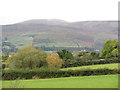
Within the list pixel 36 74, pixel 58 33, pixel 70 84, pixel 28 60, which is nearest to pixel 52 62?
pixel 28 60

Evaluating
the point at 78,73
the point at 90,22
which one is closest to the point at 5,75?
the point at 78,73

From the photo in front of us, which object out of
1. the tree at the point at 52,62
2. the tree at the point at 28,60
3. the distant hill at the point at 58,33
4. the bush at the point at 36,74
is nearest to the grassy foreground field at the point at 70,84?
the bush at the point at 36,74

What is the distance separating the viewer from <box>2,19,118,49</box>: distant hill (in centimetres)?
11706

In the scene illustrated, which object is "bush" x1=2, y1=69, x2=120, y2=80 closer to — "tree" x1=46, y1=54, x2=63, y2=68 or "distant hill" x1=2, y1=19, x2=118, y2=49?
"tree" x1=46, y1=54, x2=63, y2=68

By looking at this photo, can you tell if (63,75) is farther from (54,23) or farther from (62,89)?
(54,23)

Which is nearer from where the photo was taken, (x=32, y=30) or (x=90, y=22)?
(x=32, y=30)

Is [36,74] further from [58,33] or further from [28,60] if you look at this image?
[58,33]

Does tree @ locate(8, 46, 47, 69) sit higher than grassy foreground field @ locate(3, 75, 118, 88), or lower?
lower

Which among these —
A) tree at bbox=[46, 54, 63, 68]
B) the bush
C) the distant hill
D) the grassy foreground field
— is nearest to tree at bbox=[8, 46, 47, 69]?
tree at bbox=[46, 54, 63, 68]

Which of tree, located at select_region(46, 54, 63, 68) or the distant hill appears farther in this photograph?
the distant hill

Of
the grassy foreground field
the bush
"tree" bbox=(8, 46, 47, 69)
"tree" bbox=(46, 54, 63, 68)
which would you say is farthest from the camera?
"tree" bbox=(46, 54, 63, 68)

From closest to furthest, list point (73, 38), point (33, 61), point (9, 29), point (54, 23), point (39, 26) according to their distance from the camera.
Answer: point (33, 61), point (73, 38), point (9, 29), point (39, 26), point (54, 23)

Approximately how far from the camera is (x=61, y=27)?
506 feet

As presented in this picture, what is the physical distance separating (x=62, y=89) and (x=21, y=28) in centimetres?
13619
